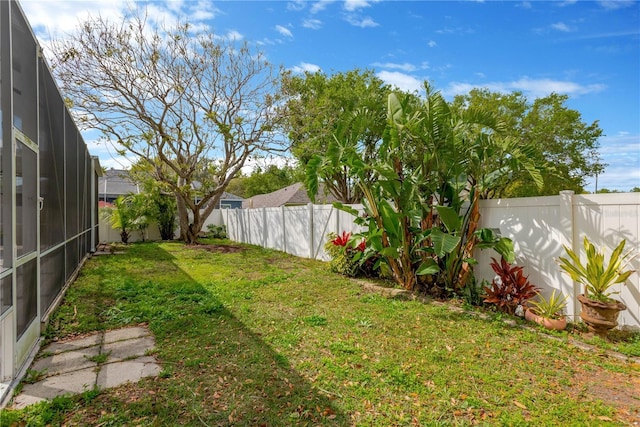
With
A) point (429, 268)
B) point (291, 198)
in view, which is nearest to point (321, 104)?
point (429, 268)

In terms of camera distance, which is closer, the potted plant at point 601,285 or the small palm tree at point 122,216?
the potted plant at point 601,285

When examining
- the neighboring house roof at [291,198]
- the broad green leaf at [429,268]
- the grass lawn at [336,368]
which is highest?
the neighboring house roof at [291,198]

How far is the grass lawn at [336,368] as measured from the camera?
7.28 feet

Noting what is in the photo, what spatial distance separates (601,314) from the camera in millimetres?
3359

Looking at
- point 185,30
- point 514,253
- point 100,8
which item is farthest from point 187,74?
point 514,253

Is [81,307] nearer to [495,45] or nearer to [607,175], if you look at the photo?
[495,45]

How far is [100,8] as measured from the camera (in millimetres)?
9164

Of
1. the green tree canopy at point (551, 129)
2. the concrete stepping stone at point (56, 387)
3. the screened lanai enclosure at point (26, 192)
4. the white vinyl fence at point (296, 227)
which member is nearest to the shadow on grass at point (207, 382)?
the concrete stepping stone at point (56, 387)

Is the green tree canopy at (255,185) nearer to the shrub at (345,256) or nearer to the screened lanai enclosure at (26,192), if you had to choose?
the shrub at (345,256)

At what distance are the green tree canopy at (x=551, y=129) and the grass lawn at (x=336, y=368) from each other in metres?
11.3

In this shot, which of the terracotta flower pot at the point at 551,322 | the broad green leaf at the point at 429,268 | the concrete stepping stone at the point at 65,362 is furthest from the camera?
the broad green leaf at the point at 429,268

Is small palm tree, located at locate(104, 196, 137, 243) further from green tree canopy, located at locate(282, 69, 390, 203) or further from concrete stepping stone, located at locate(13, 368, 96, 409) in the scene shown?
concrete stepping stone, located at locate(13, 368, 96, 409)

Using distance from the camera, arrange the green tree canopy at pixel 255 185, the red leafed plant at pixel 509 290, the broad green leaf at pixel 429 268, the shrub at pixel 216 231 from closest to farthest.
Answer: the red leafed plant at pixel 509 290
the broad green leaf at pixel 429 268
the shrub at pixel 216 231
the green tree canopy at pixel 255 185

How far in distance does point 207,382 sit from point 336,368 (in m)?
1.09
